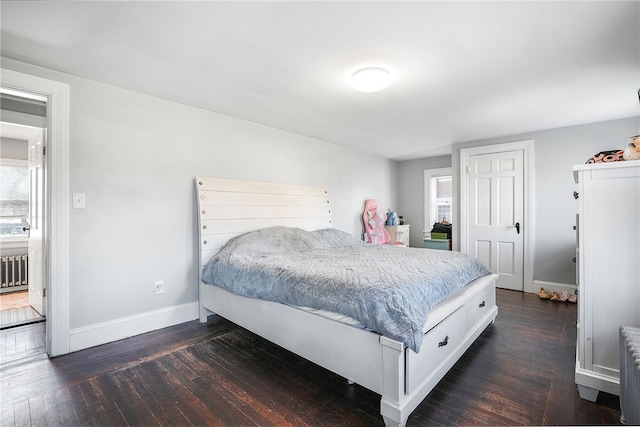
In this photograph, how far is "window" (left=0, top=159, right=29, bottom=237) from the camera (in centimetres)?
427

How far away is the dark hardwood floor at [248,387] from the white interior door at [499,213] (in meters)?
1.72

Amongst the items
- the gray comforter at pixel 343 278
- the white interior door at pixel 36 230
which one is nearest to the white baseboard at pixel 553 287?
the gray comforter at pixel 343 278

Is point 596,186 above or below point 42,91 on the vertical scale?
below

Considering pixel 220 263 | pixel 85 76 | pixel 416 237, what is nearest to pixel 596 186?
pixel 220 263

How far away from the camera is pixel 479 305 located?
2482 millimetres

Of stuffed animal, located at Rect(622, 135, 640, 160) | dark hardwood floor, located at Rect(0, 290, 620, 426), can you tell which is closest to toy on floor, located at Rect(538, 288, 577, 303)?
dark hardwood floor, located at Rect(0, 290, 620, 426)

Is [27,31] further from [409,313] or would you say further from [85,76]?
[409,313]

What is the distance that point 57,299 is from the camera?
2.25 meters

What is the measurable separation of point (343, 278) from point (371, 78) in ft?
4.91

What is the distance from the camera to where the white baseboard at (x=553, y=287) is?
12.2 ft

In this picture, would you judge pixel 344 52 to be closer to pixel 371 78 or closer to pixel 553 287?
pixel 371 78

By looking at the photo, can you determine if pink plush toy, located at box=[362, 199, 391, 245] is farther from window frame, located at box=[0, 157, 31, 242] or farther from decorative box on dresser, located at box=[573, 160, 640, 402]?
window frame, located at box=[0, 157, 31, 242]

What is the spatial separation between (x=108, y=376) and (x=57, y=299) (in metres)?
0.79

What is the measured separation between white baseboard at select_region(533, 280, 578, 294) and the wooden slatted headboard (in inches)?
118
